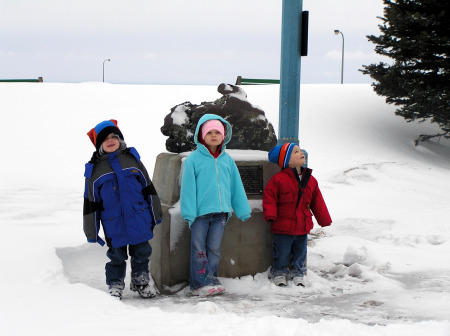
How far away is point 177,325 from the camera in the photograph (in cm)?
334

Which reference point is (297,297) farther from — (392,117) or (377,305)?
(392,117)

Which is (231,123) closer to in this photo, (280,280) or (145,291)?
(280,280)

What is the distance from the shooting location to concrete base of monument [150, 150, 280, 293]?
471cm

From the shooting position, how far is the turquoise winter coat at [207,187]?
448 cm

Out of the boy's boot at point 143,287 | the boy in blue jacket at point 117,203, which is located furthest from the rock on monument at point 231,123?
the boy's boot at point 143,287

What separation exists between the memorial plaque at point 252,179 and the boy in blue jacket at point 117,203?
3.19ft

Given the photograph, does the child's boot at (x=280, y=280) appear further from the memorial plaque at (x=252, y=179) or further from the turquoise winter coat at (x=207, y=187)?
the memorial plaque at (x=252, y=179)

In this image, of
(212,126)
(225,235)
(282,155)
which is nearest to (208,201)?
(225,235)

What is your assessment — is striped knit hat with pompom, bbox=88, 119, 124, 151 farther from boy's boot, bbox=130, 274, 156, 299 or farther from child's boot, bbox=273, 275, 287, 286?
child's boot, bbox=273, 275, 287, 286

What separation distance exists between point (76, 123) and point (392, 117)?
35.6 ft

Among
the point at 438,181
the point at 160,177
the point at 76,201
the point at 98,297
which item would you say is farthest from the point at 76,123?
the point at 98,297

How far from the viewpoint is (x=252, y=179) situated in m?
5.06

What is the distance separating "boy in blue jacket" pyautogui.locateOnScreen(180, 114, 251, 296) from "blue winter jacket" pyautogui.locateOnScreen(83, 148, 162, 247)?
15.9 inches

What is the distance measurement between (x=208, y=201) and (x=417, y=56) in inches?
451
